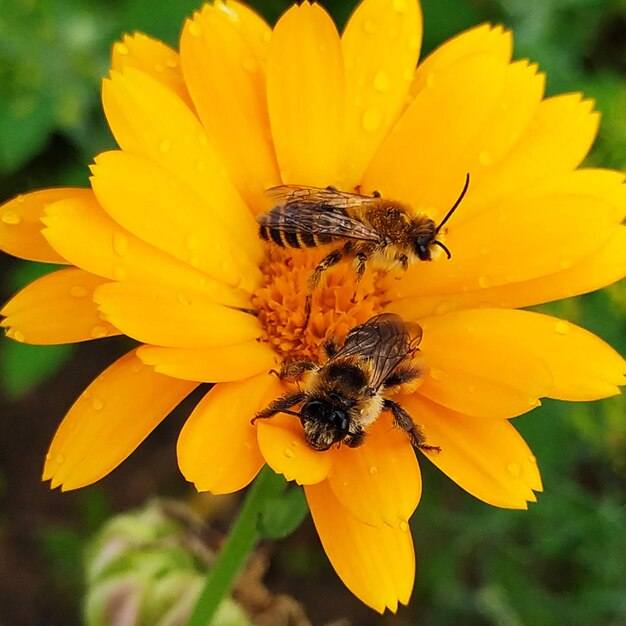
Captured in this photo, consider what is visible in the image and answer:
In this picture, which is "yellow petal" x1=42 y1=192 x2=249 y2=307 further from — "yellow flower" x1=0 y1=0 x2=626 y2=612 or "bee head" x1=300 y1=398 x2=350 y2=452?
"bee head" x1=300 y1=398 x2=350 y2=452

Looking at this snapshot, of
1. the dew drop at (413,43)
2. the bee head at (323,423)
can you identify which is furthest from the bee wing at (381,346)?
the dew drop at (413,43)

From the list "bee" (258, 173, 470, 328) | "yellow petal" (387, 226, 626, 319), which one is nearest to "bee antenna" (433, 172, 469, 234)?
"bee" (258, 173, 470, 328)

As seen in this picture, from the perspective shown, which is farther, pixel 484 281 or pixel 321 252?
pixel 321 252

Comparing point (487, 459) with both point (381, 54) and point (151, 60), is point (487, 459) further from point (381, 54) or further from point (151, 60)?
point (151, 60)

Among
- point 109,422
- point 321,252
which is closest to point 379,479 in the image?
point 109,422

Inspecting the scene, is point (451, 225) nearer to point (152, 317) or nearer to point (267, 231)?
point (267, 231)

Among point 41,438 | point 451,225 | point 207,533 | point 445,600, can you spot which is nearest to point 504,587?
point 445,600
